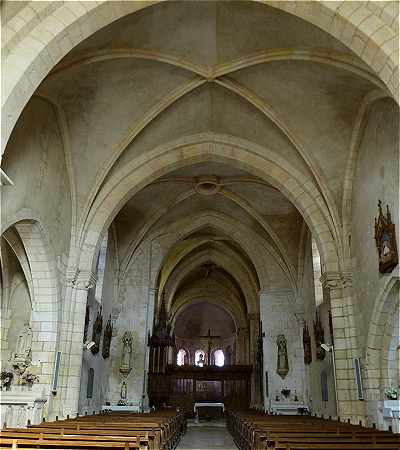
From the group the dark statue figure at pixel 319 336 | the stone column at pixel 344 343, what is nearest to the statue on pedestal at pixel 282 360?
the dark statue figure at pixel 319 336

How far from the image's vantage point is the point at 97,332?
57.9ft

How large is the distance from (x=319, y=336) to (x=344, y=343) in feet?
14.4

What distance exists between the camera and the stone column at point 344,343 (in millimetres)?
12102

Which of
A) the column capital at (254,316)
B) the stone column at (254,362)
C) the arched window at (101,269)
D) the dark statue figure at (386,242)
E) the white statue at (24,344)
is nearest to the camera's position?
the dark statue figure at (386,242)

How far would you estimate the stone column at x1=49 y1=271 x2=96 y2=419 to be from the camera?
41.1ft

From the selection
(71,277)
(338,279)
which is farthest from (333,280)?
(71,277)

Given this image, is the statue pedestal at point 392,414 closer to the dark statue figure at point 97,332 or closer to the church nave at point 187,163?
the church nave at point 187,163

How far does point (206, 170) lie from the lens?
703 inches

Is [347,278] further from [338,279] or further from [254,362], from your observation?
[254,362]

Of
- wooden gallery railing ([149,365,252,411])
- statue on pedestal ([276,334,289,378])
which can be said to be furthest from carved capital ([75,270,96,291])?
wooden gallery railing ([149,365,252,411])

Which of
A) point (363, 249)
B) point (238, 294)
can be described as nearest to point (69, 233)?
point (363, 249)

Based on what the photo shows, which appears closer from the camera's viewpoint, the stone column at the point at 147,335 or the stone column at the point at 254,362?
the stone column at the point at 147,335

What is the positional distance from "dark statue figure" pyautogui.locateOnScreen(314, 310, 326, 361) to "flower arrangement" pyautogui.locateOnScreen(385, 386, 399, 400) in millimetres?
5791

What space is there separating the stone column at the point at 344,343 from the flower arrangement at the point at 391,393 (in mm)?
1246
